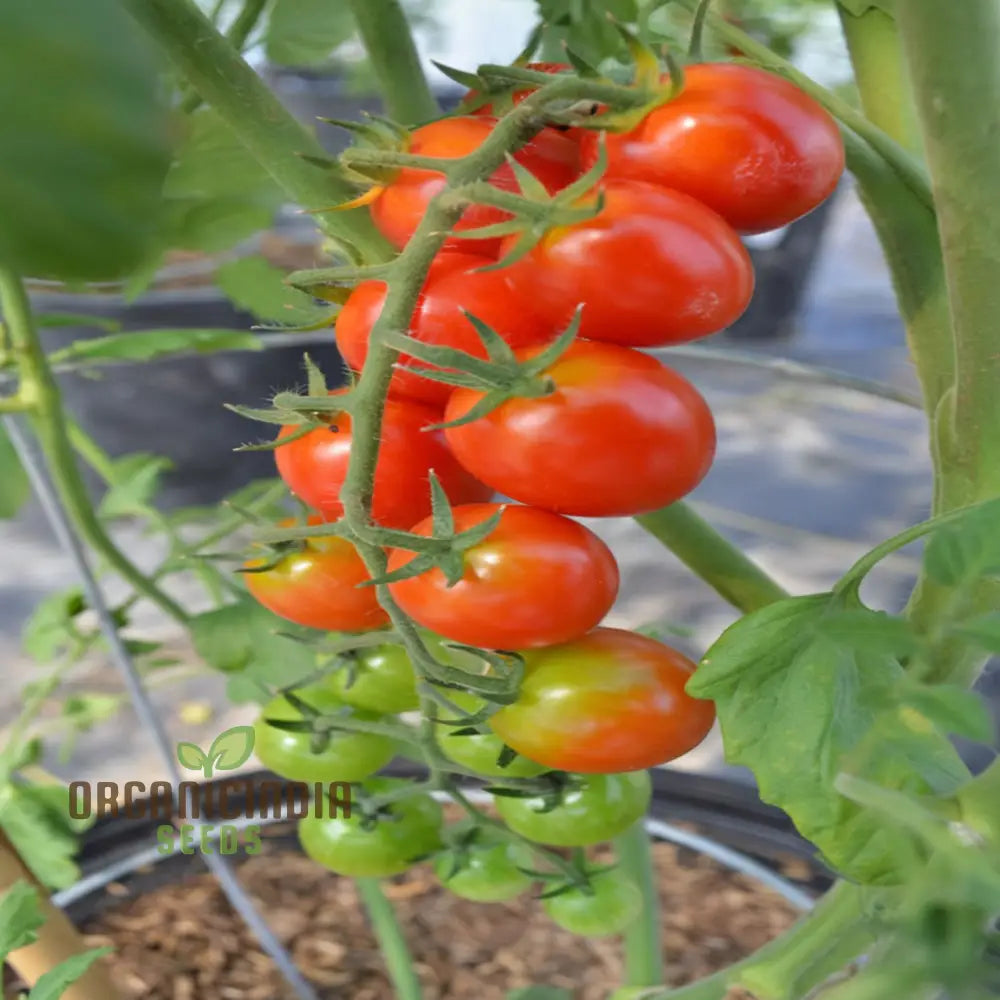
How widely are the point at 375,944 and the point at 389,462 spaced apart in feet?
1.73

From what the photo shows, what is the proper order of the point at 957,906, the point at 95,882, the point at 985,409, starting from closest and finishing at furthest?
the point at 957,906
the point at 985,409
the point at 95,882

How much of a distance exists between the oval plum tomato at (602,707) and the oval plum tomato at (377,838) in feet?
0.47

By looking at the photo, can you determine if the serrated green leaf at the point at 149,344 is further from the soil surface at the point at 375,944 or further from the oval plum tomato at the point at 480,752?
the soil surface at the point at 375,944

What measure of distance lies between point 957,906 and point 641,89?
17 cm

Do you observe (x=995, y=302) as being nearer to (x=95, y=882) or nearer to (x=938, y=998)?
(x=938, y=998)

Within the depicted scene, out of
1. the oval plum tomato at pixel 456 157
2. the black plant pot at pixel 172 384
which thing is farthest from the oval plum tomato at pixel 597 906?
the black plant pot at pixel 172 384

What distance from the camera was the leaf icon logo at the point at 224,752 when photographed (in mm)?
381

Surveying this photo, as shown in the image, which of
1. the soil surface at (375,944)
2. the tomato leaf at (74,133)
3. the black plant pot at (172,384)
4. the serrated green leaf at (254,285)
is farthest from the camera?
the black plant pot at (172,384)

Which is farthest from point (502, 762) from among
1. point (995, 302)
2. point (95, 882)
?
point (95, 882)

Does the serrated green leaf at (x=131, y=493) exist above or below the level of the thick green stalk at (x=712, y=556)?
below

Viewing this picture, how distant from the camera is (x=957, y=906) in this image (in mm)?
145

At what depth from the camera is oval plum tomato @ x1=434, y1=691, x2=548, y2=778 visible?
32 centimetres

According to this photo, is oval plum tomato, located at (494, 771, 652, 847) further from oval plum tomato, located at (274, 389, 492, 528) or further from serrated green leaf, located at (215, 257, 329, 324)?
serrated green leaf, located at (215, 257, 329, 324)

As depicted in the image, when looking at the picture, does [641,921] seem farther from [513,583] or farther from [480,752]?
[513,583]
